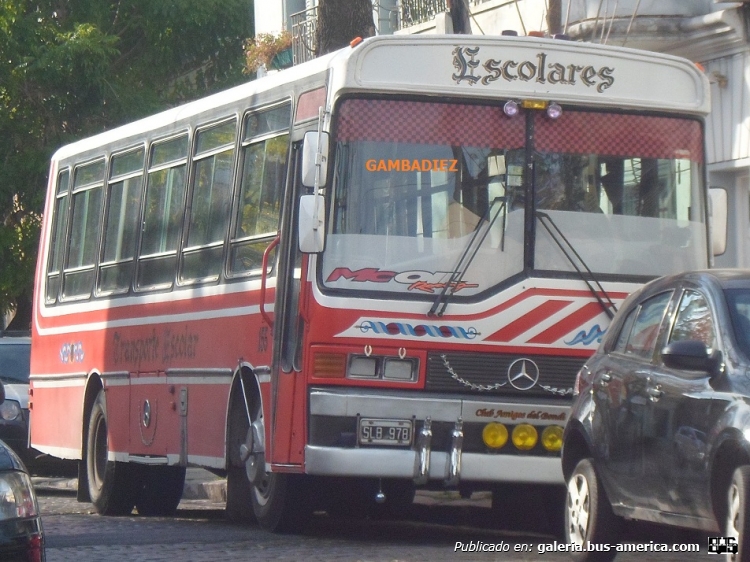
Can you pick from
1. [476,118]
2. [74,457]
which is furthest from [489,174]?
[74,457]

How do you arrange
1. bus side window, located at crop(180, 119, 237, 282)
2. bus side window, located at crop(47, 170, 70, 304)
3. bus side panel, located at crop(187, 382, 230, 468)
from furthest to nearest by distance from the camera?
bus side window, located at crop(47, 170, 70, 304)
bus side window, located at crop(180, 119, 237, 282)
bus side panel, located at crop(187, 382, 230, 468)

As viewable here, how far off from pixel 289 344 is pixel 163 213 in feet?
10.8

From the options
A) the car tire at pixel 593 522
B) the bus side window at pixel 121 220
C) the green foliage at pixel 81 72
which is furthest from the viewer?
the green foliage at pixel 81 72

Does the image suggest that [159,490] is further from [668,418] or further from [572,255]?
[668,418]

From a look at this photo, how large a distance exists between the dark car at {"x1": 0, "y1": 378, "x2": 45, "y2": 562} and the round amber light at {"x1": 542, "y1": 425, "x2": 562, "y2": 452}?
467cm

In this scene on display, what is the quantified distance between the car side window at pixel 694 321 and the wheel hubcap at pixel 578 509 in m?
1.17

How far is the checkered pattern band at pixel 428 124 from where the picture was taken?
10.4 m

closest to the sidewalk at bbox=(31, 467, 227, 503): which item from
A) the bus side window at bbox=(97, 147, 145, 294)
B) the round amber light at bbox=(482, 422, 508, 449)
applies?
the bus side window at bbox=(97, 147, 145, 294)

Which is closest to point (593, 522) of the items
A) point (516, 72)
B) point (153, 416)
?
point (516, 72)

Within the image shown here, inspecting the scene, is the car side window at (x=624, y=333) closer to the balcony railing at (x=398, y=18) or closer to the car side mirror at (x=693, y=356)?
the car side mirror at (x=693, y=356)

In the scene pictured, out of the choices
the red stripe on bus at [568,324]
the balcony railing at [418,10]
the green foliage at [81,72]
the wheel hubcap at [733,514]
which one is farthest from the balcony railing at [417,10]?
the wheel hubcap at [733,514]

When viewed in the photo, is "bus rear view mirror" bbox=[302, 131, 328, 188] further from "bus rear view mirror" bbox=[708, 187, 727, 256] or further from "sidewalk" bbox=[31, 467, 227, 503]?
"sidewalk" bbox=[31, 467, 227, 503]

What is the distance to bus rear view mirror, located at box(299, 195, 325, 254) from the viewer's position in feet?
33.0

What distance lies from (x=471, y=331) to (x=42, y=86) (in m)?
16.6
